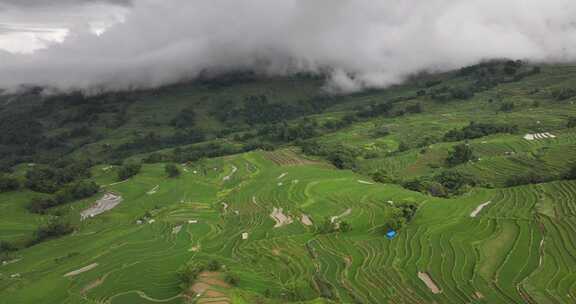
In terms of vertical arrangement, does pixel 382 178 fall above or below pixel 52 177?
above

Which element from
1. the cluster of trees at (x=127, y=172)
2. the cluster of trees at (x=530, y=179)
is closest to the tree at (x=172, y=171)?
the cluster of trees at (x=127, y=172)

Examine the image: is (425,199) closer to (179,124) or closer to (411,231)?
(411,231)

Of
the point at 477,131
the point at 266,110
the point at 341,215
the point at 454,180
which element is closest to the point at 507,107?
the point at 477,131

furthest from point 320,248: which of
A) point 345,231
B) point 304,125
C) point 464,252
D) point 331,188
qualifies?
point 304,125

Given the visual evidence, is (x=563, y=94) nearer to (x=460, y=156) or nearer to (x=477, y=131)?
(x=477, y=131)

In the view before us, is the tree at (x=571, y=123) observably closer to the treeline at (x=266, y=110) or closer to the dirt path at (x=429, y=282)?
the dirt path at (x=429, y=282)

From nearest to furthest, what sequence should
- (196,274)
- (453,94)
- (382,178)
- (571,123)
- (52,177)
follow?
(196,274)
(382,178)
(571,123)
(52,177)
(453,94)
